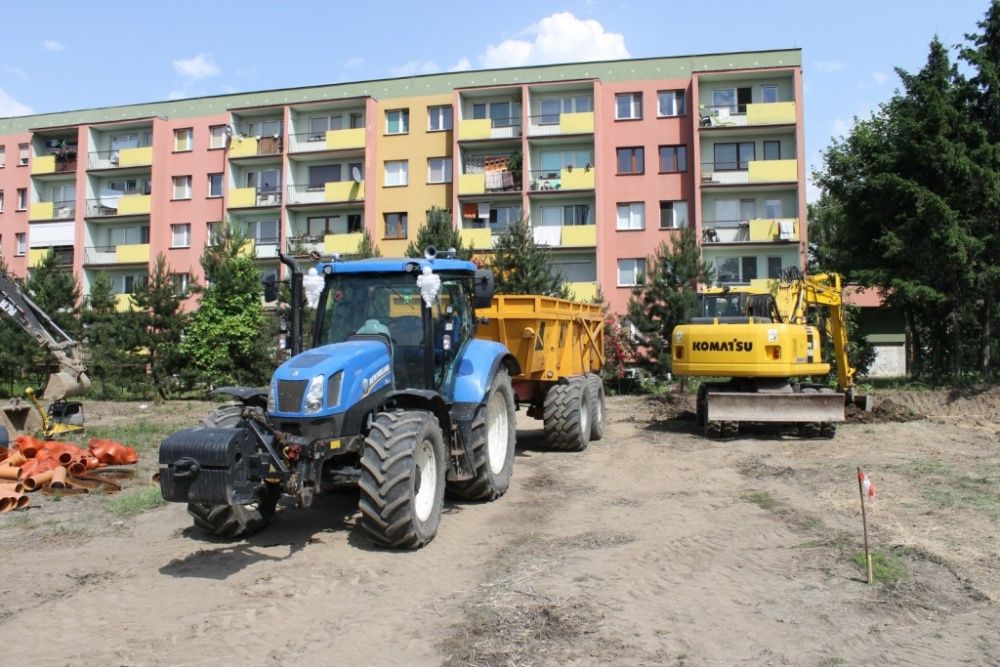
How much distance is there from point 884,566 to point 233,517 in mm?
5566

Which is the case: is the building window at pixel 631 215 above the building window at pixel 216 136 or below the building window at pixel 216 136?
below

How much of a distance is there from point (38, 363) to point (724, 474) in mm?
26133

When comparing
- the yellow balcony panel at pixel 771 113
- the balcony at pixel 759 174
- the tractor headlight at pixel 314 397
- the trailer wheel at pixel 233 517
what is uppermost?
the yellow balcony panel at pixel 771 113

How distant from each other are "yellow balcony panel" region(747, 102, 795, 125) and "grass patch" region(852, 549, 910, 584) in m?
29.1

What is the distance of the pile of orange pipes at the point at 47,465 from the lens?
9.53m

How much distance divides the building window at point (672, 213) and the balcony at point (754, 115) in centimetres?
339

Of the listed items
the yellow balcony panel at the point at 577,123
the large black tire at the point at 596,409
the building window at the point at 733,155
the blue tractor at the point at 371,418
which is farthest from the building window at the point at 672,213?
the blue tractor at the point at 371,418

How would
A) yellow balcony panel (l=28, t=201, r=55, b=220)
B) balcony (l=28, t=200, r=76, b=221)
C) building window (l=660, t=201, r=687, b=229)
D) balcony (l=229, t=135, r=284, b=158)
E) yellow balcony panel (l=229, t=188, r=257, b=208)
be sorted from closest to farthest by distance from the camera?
building window (l=660, t=201, r=687, b=229), balcony (l=229, t=135, r=284, b=158), yellow balcony panel (l=229, t=188, r=257, b=208), balcony (l=28, t=200, r=76, b=221), yellow balcony panel (l=28, t=201, r=55, b=220)

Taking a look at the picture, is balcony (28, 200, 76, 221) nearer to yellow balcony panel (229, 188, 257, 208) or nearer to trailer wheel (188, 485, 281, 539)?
yellow balcony panel (229, 188, 257, 208)

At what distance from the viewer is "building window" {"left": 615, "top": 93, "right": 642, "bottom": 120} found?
3522 centimetres

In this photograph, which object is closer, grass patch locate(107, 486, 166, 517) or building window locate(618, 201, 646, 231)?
grass patch locate(107, 486, 166, 517)

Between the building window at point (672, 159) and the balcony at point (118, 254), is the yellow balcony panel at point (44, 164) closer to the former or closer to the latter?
the balcony at point (118, 254)

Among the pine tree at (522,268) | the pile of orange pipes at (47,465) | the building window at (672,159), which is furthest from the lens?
the building window at (672,159)

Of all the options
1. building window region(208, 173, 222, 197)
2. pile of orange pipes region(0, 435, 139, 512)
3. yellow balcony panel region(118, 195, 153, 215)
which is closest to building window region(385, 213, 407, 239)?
building window region(208, 173, 222, 197)
